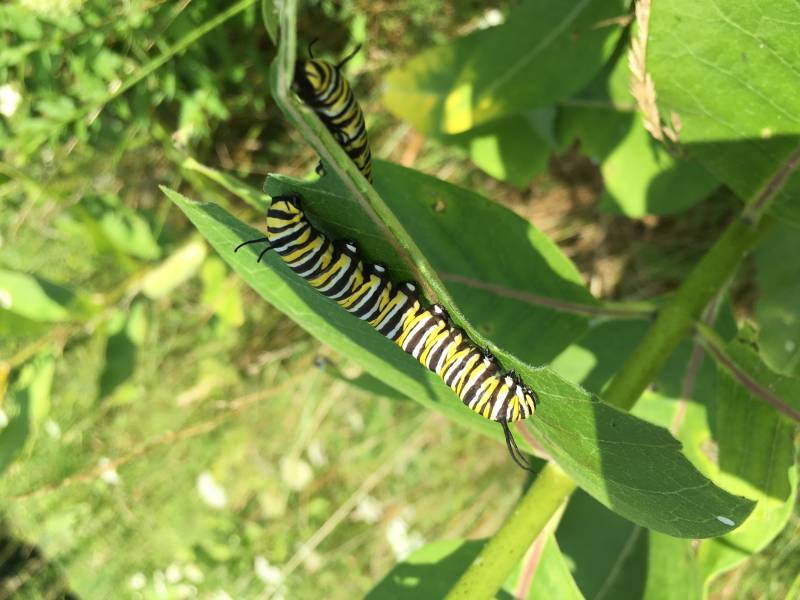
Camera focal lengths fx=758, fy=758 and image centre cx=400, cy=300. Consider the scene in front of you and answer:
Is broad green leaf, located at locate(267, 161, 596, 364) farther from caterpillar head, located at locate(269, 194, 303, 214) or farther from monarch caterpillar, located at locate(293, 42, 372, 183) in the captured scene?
caterpillar head, located at locate(269, 194, 303, 214)

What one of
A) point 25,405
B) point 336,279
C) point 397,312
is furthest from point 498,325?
point 25,405

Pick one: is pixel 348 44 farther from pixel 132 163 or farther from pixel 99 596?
pixel 99 596

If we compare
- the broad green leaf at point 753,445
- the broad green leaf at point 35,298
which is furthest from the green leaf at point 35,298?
the broad green leaf at point 753,445

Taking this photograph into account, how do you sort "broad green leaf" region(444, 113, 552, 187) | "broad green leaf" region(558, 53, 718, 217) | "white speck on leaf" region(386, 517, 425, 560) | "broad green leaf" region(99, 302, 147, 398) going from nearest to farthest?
"broad green leaf" region(558, 53, 718, 217), "broad green leaf" region(444, 113, 552, 187), "broad green leaf" region(99, 302, 147, 398), "white speck on leaf" region(386, 517, 425, 560)

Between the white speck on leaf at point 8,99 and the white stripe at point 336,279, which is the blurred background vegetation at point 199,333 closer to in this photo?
the white speck on leaf at point 8,99

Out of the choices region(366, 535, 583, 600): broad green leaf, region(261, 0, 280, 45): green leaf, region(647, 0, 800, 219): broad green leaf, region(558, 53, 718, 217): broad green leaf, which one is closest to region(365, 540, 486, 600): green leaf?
region(366, 535, 583, 600): broad green leaf

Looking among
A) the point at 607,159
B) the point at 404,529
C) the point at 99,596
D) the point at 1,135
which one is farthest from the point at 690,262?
the point at 99,596

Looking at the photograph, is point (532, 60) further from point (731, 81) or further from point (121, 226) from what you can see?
point (121, 226)

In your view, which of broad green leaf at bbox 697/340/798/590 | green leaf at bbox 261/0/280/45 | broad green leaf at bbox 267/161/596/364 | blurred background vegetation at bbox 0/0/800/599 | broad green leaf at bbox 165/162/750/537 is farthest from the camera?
blurred background vegetation at bbox 0/0/800/599
